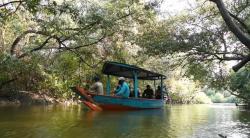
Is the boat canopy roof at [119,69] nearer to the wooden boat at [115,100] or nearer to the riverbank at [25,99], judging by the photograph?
the wooden boat at [115,100]

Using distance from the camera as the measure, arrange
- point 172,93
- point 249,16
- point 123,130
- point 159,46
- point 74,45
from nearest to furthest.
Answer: point 123,130, point 249,16, point 159,46, point 74,45, point 172,93

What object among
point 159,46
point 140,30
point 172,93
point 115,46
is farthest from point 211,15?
point 172,93

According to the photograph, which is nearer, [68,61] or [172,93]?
[68,61]

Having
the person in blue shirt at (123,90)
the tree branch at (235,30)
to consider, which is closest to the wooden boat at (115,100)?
the person in blue shirt at (123,90)

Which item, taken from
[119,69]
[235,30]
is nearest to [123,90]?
[119,69]

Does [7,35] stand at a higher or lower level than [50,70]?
higher

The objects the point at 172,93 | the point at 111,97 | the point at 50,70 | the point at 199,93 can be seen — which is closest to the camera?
the point at 111,97

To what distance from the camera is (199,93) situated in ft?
132

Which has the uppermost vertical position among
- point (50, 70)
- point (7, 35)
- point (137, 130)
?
point (7, 35)

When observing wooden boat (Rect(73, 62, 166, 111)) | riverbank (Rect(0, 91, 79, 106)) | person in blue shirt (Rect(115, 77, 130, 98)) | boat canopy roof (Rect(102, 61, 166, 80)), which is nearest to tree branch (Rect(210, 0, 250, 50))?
wooden boat (Rect(73, 62, 166, 111))

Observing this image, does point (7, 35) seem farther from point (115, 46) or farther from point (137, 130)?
point (137, 130)

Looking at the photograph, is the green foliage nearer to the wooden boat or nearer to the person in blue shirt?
the wooden boat

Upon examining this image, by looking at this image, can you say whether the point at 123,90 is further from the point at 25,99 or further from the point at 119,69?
the point at 25,99

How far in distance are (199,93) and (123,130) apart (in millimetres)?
32731
